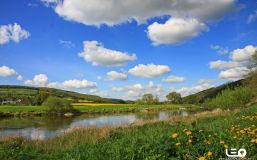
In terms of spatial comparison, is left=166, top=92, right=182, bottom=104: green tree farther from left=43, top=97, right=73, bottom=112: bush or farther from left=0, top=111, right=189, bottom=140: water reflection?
left=0, top=111, right=189, bottom=140: water reflection

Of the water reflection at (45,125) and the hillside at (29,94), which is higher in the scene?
the hillside at (29,94)

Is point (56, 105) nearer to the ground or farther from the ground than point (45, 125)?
farther from the ground

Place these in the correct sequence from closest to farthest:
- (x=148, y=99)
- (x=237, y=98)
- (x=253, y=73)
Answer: (x=237, y=98) → (x=253, y=73) → (x=148, y=99)

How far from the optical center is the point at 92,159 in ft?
23.7

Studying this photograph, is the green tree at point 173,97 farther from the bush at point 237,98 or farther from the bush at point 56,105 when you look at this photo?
the bush at point 237,98

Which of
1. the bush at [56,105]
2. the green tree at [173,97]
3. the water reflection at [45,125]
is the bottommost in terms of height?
the water reflection at [45,125]

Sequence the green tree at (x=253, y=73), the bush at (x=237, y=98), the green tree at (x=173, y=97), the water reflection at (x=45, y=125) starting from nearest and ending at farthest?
the water reflection at (x=45, y=125), the bush at (x=237, y=98), the green tree at (x=253, y=73), the green tree at (x=173, y=97)

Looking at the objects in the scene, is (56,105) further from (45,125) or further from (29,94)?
(29,94)

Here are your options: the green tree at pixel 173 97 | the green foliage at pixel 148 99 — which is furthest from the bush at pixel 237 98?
the green tree at pixel 173 97

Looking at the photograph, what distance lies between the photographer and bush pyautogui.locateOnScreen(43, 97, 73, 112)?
6981cm

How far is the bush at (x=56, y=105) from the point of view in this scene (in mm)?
69812

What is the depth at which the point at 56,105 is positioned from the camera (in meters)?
70.3

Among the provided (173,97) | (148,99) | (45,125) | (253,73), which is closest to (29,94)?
(148,99)

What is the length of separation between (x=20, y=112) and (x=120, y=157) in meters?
61.8
